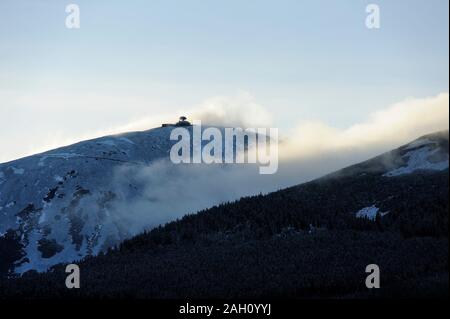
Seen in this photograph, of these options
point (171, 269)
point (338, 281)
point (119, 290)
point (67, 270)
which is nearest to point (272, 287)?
point (338, 281)

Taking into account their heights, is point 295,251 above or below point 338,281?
above
